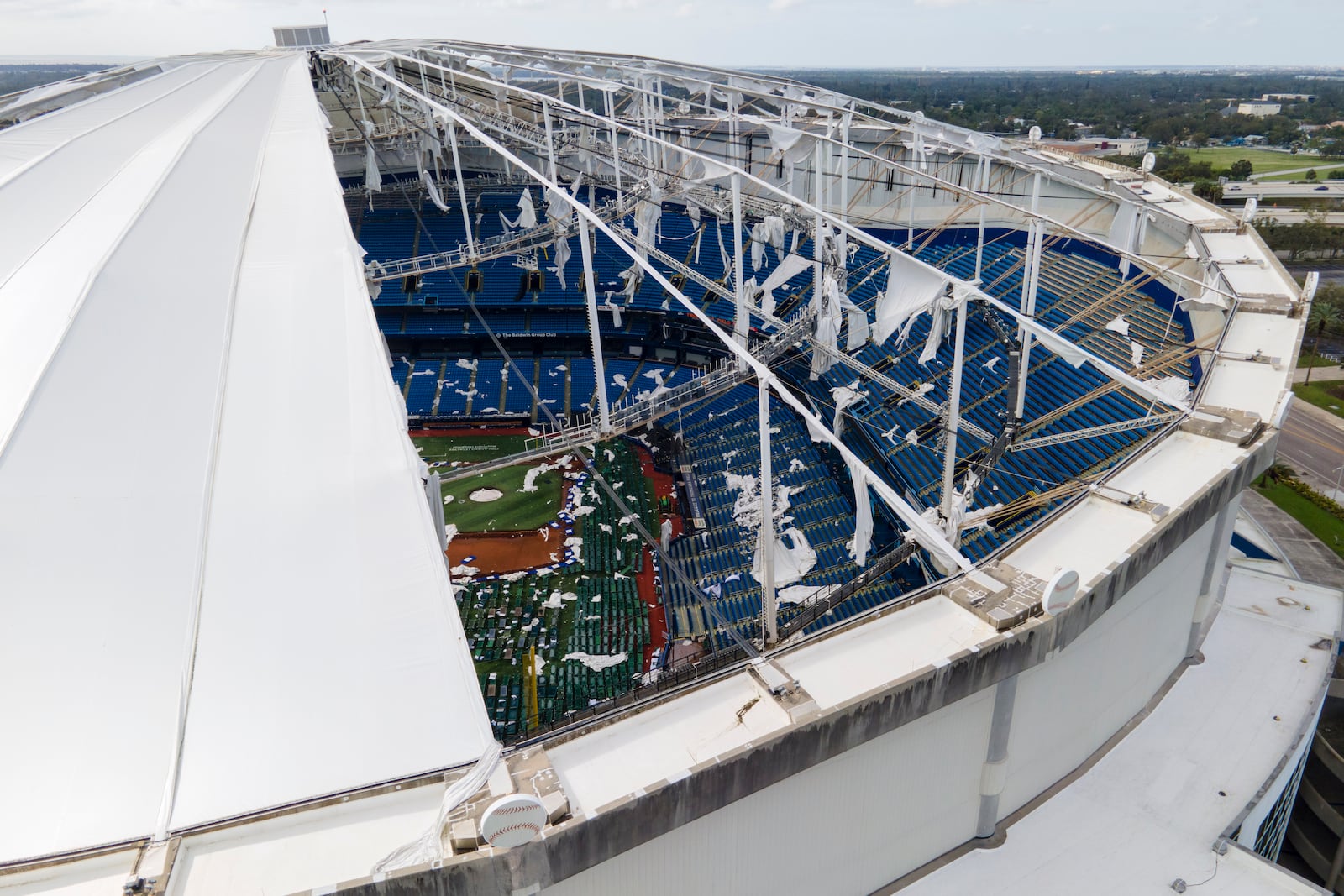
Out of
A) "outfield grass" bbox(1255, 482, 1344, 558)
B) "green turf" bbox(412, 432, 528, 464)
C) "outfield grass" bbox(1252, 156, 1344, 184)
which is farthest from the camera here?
"outfield grass" bbox(1252, 156, 1344, 184)

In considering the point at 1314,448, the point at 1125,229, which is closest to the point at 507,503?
the point at 1125,229

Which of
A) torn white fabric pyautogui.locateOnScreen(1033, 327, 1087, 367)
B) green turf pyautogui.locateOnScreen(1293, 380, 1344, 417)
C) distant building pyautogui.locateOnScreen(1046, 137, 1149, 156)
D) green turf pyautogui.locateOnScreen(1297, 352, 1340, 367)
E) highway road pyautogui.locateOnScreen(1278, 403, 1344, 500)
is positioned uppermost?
torn white fabric pyautogui.locateOnScreen(1033, 327, 1087, 367)

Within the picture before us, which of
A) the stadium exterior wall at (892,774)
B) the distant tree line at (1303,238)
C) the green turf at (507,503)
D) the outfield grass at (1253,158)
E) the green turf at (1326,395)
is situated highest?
the stadium exterior wall at (892,774)

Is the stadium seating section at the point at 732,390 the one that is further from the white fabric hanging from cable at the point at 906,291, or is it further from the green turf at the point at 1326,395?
the green turf at the point at 1326,395

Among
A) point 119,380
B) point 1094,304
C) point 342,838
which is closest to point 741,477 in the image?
point 1094,304

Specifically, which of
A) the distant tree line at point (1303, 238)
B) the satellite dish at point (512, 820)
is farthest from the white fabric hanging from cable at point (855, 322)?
the distant tree line at point (1303, 238)

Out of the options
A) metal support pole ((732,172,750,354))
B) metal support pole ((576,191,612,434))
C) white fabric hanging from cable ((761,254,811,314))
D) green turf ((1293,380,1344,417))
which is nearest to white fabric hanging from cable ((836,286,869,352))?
white fabric hanging from cable ((761,254,811,314))

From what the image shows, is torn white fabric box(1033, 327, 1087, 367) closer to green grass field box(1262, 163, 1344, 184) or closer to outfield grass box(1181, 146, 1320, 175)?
outfield grass box(1181, 146, 1320, 175)
